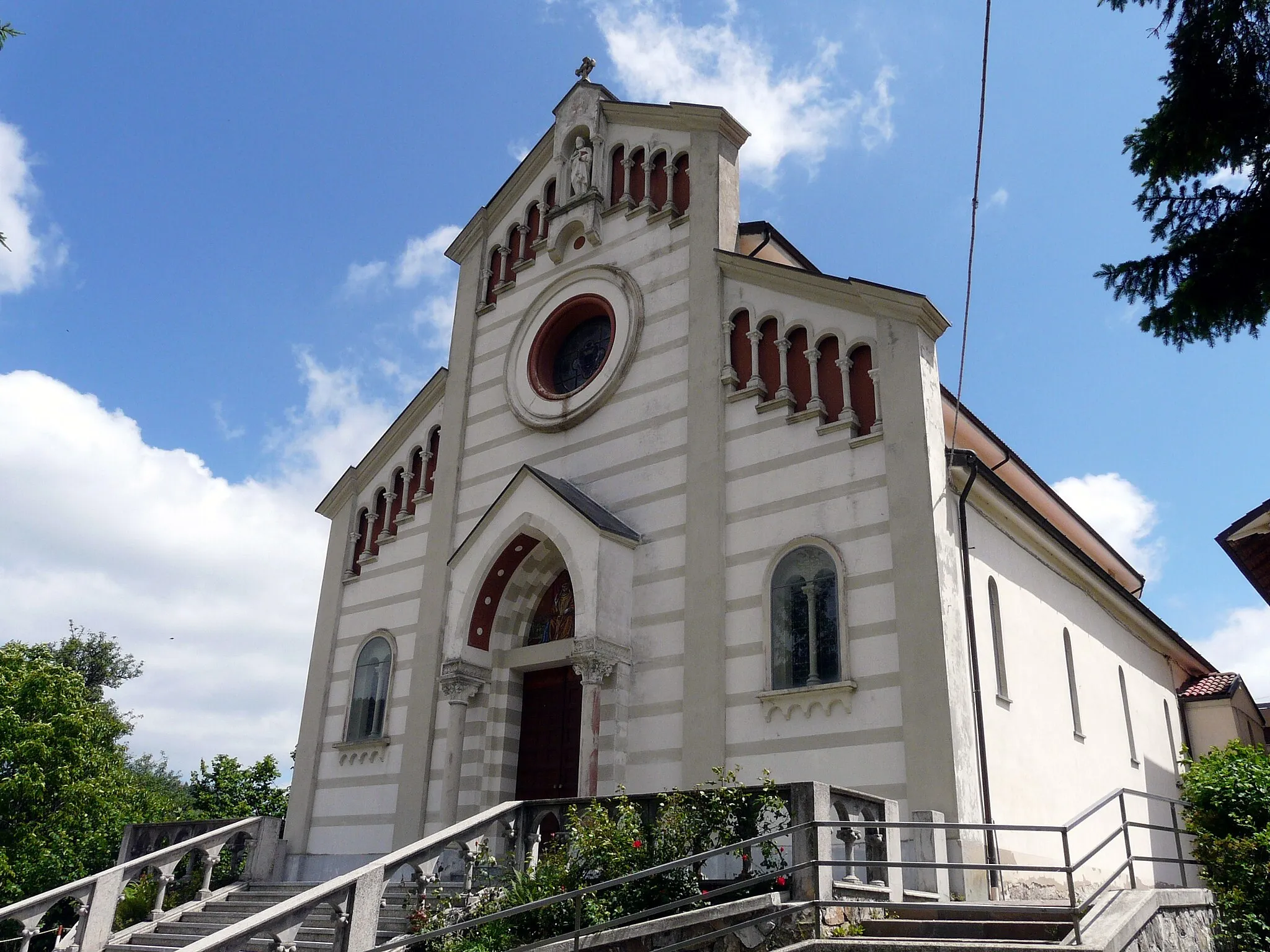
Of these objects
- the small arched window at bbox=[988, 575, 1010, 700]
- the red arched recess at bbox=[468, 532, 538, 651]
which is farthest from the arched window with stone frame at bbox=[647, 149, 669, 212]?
the small arched window at bbox=[988, 575, 1010, 700]

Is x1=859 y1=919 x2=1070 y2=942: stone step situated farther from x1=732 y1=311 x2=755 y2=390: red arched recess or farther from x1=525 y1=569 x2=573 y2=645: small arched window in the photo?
x1=525 y1=569 x2=573 y2=645: small arched window

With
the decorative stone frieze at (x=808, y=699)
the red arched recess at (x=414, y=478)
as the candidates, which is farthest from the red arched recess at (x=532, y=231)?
the decorative stone frieze at (x=808, y=699)

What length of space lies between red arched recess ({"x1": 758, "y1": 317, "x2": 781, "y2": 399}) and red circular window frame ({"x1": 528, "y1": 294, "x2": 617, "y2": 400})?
3549 millimetres

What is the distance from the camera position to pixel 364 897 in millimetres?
10570

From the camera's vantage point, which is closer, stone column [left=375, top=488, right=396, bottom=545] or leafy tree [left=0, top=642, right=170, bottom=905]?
stone column [left=375, top=488, right=396, bottom=545]

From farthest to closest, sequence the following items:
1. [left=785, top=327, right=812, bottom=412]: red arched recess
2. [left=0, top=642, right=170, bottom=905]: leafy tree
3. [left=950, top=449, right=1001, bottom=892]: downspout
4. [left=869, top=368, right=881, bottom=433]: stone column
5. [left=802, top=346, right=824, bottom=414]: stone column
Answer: [left=0, top=642, right=170, bottom=905]: leafy tree → [left=785, top=327, right=812, bottom=412]: red arched recess → [left=802, top=346, right=824, bottom=414]: stone column → [left=869, top=368, right=881, bottom=433]: stone column → [left=950, top=449, right=1001, bottom=892]: downspout

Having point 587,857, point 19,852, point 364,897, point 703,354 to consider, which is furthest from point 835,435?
point 19,852

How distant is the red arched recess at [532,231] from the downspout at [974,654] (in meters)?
10.1

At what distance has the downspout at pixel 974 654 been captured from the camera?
12250 millimetres

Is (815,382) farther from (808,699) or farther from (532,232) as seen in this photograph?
(532,232)

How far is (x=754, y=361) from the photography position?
15.9 meters

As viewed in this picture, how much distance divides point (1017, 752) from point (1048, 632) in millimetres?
3241

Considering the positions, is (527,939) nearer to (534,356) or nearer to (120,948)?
(120,948)

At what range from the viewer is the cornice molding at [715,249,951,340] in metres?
14.4
